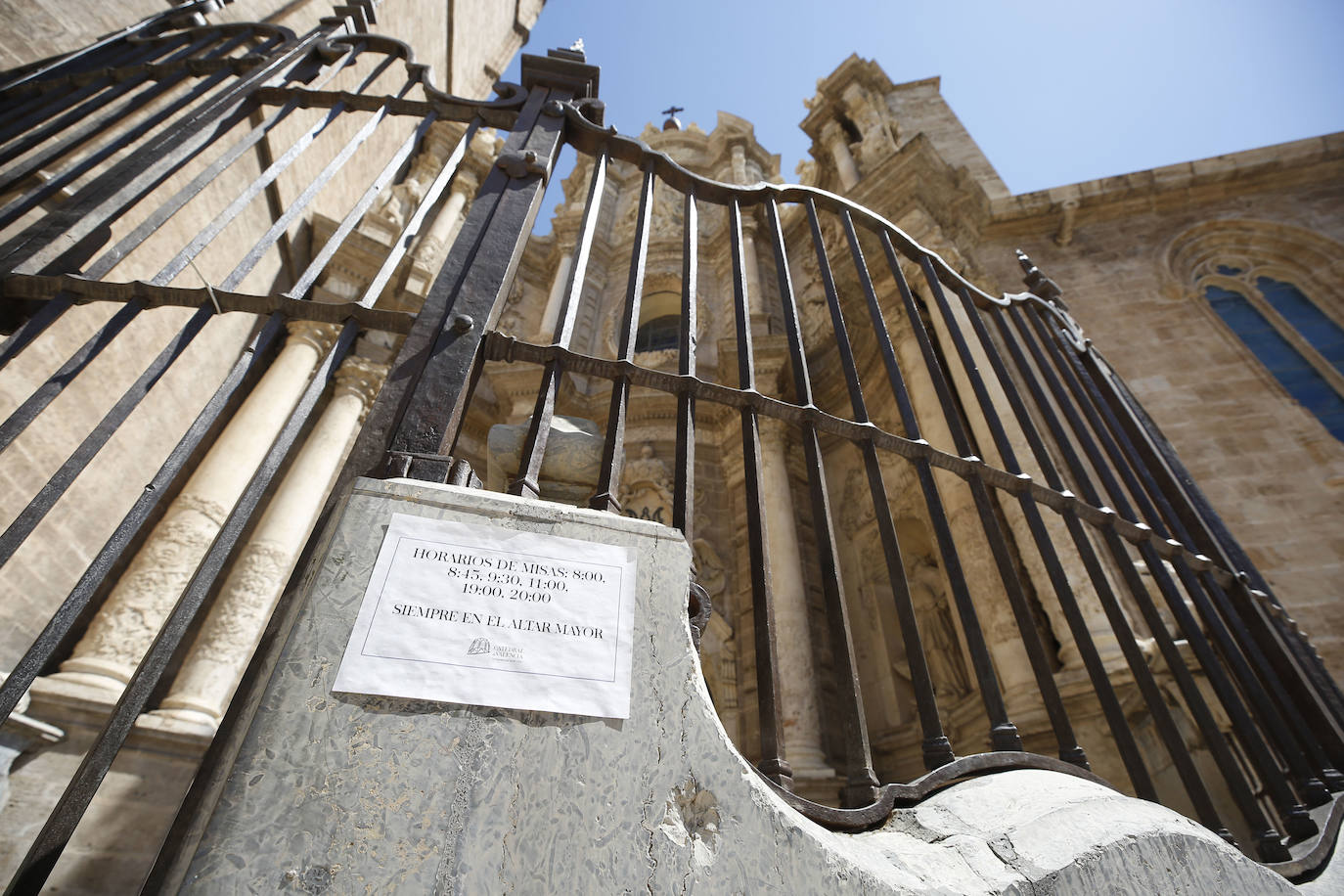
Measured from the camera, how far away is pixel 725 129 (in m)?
15.8

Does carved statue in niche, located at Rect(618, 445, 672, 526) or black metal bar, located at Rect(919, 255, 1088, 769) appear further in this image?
carved statue in niche, located at Rect(618, 445, 672, 526)

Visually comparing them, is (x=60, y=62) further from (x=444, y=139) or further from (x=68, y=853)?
(x=444, y=139)

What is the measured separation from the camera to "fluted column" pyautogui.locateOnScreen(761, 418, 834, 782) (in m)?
5.59

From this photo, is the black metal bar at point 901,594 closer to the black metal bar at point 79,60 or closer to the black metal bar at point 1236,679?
the black metal bar at point 1236,679

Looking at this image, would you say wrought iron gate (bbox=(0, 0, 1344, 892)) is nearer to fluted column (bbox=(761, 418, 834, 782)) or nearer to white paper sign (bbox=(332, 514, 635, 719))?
white paper sign (bbox=(332, 514, 635, 719))

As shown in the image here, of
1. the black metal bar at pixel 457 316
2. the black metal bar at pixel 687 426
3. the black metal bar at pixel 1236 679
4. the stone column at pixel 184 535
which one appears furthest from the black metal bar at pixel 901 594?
the stone column at pixel 184 535

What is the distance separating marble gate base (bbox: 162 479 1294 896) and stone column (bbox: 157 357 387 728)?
2.92m

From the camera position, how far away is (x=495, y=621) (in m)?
1.08

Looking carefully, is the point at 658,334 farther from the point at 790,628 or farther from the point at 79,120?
the point at 79,120

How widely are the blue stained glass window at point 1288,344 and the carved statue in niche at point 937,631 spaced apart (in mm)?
4293

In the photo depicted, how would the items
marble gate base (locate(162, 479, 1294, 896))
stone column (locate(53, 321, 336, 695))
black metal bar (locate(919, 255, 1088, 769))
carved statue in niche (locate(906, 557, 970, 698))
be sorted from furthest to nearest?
carved statue in niche (locate(906, 557, 970, 698)) → stone column (locate(53, 321, 336, 695)) → black metal bar (locate(919, 255, 1088, 769)) → marble gate base (locate(162, 479, 1294, 896))

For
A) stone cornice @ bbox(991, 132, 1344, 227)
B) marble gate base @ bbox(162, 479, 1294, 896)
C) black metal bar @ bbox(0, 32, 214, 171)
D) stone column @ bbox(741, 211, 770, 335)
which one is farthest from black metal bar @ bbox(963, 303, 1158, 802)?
stone cornice @ bbox(991, 132, 1344, 227)

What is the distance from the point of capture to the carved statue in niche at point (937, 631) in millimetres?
6316

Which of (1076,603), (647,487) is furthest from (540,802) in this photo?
(647,487)
